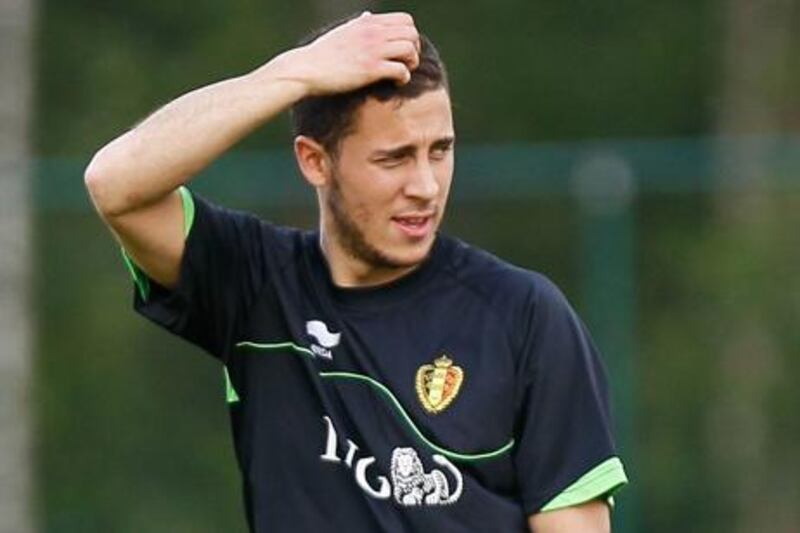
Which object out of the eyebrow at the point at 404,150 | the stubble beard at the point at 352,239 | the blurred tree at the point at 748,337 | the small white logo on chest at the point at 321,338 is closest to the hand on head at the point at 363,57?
the eyebrow at the point at 404,150

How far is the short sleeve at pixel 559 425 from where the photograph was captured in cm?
532

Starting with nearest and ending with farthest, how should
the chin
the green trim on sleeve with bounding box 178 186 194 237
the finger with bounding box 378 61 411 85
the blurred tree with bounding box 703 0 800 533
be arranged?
the finger with bounding box 378 61 411 85, the chin, the green trim on sleeve with bounding box 178 186 194 237, the blurred tree with bounding box 703 0 800 533

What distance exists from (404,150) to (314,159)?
247 millimetres

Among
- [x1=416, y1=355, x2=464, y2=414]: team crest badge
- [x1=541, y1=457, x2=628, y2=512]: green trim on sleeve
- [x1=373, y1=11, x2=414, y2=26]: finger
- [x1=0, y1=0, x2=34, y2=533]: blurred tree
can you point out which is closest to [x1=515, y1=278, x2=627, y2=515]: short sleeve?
[x1=541, y1=457, x2=628, y2=512]: green trim on sleeve

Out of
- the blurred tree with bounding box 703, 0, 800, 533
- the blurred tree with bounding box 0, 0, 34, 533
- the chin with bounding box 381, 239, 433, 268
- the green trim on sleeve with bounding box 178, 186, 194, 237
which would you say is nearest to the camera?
the chin with bounding box 381, 239, 433, 268

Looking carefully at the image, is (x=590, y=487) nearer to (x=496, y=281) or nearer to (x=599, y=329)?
(x=496, y=281)

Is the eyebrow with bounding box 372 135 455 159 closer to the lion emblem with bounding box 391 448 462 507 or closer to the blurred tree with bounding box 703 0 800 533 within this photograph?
the lion emblem with bounding box 391 448 462 507

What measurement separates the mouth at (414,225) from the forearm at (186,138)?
314mm

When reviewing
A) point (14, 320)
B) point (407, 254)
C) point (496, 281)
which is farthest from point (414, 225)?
point (14, 320)

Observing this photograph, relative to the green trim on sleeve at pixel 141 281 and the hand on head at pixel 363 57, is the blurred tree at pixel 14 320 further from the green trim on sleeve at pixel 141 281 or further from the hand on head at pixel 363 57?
the hand on head at pixel 363 57

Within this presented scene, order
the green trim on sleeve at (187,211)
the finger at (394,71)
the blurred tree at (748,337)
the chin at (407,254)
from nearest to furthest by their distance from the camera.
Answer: the finger at (394,71) < the chin at (407,254) < the green trim on sleeve at (187,211) < the blurred tree at (748,337)

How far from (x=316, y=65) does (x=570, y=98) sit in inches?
359

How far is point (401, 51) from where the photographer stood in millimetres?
5324

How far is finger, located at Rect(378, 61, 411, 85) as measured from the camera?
5301 mm
